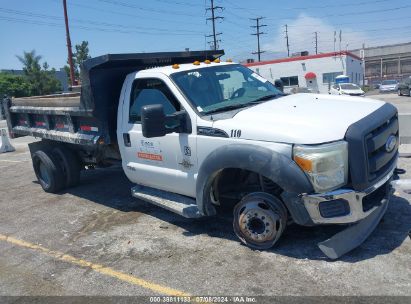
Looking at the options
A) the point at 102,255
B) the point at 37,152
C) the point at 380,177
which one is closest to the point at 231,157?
the point at 380,177

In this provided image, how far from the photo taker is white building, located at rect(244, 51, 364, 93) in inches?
1815

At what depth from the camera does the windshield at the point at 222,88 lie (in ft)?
15.7

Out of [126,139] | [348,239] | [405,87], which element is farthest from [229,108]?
[405,87]

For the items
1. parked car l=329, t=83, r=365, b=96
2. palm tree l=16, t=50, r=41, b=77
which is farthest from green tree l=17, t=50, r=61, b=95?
parked car l=329, t=83, r=365, b=96

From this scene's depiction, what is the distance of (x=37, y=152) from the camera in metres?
7.46

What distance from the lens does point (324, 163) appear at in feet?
12.0

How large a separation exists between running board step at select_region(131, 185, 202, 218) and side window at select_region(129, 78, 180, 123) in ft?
3.15

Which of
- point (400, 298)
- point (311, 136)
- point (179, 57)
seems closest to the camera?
point (400, 298)

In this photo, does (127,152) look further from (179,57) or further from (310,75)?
(310,75)

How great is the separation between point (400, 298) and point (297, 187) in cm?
120

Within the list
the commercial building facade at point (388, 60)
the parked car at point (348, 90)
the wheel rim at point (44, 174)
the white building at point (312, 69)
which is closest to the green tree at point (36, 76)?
the white building at point (312, 69)

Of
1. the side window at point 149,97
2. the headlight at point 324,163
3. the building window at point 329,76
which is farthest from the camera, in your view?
the building window at point 329,76

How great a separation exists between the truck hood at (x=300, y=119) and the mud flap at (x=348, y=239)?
96 cm

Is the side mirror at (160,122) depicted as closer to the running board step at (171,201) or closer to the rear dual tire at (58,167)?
the running board step at (171,201)
